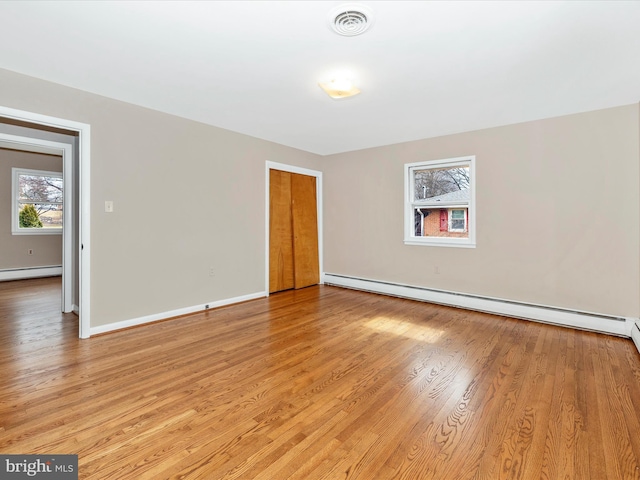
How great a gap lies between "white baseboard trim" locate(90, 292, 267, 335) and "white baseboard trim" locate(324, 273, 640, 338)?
1985 mm

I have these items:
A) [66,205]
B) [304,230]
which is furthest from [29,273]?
[304,230]

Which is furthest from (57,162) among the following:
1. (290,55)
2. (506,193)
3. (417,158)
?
(506,193)

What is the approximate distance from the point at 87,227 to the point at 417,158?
4.30m

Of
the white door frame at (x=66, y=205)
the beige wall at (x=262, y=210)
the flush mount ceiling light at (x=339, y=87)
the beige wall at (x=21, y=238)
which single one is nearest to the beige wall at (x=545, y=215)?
the beige wall at (x=262, y=210)

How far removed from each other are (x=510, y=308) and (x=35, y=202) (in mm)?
8975

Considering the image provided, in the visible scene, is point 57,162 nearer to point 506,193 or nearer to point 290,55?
point 290,55

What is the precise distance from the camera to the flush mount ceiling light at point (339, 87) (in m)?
2.76

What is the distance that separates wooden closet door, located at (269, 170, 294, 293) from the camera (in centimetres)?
511

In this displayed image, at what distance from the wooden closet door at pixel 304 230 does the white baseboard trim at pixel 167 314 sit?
974 mm

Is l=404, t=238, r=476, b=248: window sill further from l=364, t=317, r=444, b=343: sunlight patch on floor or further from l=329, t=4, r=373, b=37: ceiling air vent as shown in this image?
l=329, t=4, r=373, b=37: ceiling air vent

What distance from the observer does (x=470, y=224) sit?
4277 millimetres

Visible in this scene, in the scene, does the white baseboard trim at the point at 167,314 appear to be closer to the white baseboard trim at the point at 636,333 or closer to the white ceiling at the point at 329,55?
the white ceiling at the point at 329,55

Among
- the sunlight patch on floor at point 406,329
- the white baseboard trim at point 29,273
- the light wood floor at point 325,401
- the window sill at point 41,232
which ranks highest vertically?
the window sill at point 41,232

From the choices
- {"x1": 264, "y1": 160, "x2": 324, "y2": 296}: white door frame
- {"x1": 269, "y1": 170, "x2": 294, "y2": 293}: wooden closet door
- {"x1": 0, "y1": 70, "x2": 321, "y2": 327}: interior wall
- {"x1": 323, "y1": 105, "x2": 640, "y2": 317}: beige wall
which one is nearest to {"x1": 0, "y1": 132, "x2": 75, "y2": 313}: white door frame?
{"x1": 0, "y1": 70, "x2": 321, "y2": 327}: interior wall
